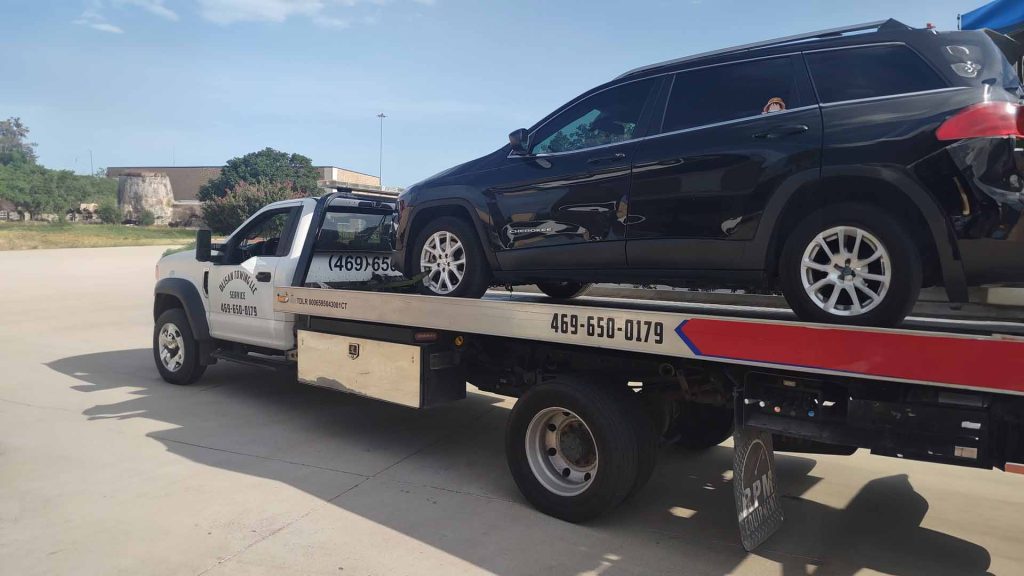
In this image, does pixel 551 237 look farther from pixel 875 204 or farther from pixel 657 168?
pixel 875 204

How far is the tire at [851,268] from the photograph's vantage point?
11.1ft

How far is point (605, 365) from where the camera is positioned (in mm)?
4559

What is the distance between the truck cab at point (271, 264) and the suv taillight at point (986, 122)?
472 centimetres

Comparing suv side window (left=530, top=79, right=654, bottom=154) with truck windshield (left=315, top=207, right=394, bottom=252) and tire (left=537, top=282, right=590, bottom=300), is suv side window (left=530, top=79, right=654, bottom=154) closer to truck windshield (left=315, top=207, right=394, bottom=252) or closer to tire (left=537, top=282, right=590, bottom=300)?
tire (left=537, top=282, right=590, bottom=300)

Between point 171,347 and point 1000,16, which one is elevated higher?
point 1000,16

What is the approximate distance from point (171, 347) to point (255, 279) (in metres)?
1.85

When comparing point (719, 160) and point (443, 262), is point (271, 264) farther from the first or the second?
point (719, 160)

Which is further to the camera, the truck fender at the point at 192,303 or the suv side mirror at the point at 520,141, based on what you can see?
the truck fender at the point at 192,303

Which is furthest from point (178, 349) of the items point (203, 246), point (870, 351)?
point (870, 351)

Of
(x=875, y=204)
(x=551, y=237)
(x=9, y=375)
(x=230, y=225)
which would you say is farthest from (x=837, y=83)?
(x=230, y=225)

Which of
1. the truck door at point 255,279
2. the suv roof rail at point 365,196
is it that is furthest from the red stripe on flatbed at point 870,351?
the suv roof rail at point 365,196

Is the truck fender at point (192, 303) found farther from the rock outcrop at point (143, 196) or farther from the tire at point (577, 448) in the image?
the rock outcrop at point (143, 196)

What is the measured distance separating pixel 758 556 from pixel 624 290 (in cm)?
280

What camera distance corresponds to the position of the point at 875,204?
3.54 metres
